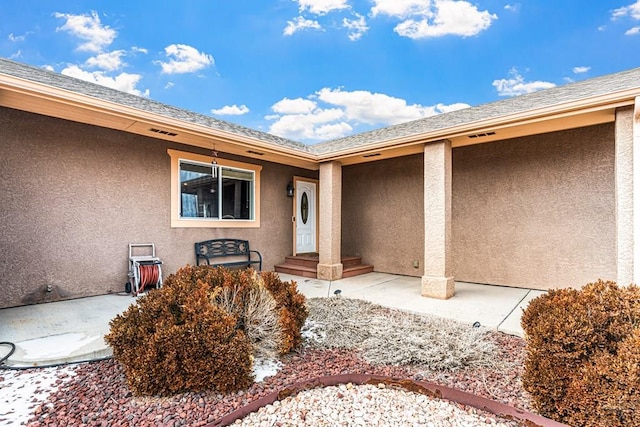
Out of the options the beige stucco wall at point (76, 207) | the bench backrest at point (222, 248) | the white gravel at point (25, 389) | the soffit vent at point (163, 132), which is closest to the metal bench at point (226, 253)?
the bench backrest at point (222, 248)

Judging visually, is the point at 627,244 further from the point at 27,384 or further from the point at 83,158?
the point at 83,158

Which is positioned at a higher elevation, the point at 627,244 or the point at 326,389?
the point at 627,244

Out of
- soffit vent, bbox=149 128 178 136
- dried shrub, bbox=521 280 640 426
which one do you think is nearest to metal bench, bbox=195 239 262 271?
soffit vent, bbox=149 128 178 136

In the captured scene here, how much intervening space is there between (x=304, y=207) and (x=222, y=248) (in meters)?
2.94

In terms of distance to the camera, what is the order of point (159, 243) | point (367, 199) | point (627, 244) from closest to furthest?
1. point (627, 244)
2. point (159, 243)
3. point (367, 199)

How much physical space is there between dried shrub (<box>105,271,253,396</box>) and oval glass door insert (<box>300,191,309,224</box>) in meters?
6.94

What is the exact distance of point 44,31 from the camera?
8148mm

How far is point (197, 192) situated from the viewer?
7.36 m

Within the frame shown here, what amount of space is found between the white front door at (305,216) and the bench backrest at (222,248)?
1.76 m

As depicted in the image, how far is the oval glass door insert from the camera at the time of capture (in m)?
9.73

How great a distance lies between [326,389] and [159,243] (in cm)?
528

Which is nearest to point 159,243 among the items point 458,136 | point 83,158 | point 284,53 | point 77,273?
point 77,273

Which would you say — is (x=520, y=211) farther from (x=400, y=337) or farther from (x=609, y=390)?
(x=609, y=390)

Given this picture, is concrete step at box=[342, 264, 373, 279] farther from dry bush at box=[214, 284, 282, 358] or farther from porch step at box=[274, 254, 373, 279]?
dry bush at box=[214, 284, 282, 358]
